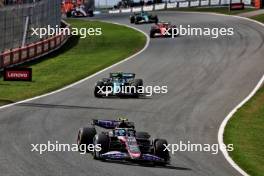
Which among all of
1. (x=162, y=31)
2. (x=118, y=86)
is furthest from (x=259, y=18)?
(x=118, y=86)

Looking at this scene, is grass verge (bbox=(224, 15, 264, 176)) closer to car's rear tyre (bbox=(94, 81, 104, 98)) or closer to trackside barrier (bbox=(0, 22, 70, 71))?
car's rear tyre (bbox=(94, 81, 104, 98))

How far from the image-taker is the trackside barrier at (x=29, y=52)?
130 feet

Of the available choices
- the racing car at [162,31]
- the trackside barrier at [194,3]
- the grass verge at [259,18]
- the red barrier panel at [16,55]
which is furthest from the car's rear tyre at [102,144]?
the trackside barrier at [194,3]

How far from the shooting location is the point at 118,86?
28.8 m

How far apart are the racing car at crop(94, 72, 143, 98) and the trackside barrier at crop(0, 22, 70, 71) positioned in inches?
443

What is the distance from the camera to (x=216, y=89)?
31547 millimetres

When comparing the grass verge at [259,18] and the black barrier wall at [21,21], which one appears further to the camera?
the grass verge at [259,18]

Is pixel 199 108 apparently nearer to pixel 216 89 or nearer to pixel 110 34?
pixel 216 89

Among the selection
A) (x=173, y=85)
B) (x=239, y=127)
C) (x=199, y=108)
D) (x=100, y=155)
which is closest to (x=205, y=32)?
(x=173, y=85)

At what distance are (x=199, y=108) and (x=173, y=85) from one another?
6213mm

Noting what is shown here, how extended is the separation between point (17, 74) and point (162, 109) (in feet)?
34.9

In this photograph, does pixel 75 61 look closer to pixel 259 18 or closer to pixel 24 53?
pixel 24 53

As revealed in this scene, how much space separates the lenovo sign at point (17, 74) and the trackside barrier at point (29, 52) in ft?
15.3

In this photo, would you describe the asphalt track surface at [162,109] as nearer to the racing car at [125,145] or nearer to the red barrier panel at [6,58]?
the racing car at [125,145]
